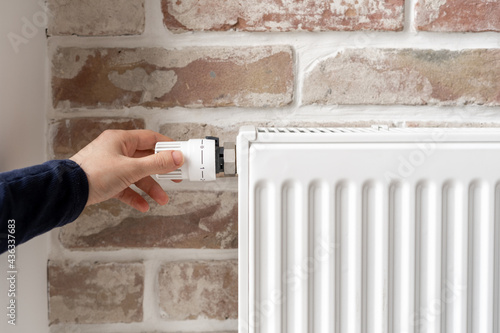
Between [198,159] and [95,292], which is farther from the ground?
[198,159]

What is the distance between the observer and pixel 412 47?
24.6 inches

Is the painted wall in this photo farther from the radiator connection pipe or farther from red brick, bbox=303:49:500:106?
red brick, bbox=303:49:500:106

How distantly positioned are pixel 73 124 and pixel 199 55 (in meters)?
0.23

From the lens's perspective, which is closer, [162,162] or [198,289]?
[162,162]

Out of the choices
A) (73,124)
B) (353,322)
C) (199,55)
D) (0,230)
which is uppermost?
(199,55)

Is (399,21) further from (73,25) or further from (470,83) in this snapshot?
(73,25)

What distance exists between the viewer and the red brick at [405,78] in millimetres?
625

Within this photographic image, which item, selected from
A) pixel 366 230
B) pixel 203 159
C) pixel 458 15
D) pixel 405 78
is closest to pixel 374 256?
pixel 366 230

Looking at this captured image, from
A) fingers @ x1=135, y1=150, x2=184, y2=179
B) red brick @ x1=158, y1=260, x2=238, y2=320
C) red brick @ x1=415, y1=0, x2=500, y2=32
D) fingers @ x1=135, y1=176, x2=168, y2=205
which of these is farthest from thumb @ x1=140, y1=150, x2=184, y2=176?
red brick @ x1=415, y1=0, x2=500, y2=32

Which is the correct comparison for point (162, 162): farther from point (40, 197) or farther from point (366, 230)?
point (366, 230)

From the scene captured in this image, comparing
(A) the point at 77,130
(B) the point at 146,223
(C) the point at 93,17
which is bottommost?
(B) the point at 146,223

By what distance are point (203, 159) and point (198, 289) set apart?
0.94ft

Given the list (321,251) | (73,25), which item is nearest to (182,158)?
(321,251)

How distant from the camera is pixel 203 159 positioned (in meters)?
0.46
